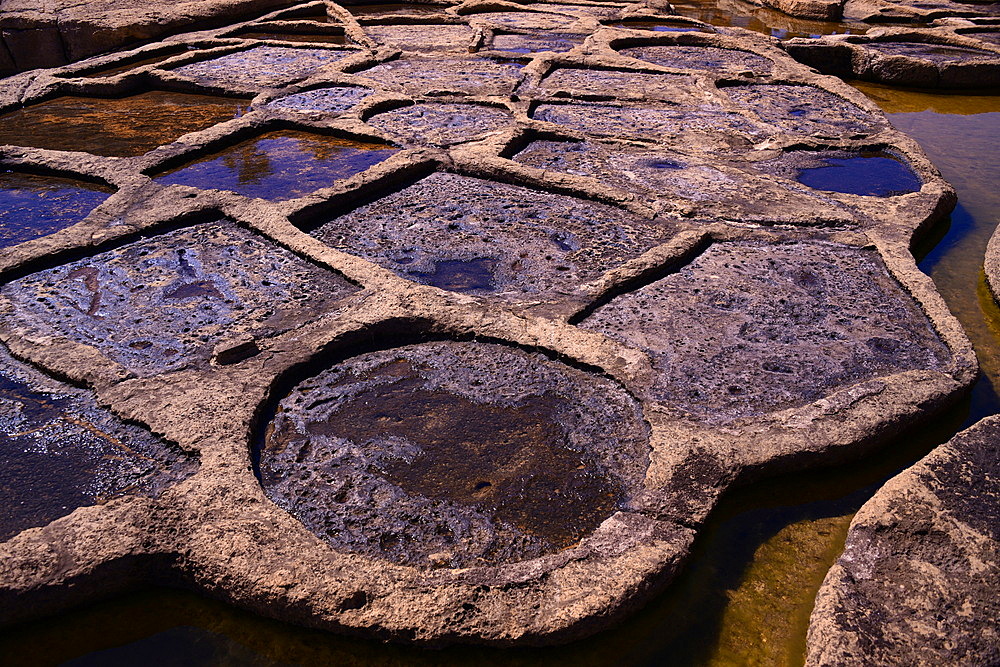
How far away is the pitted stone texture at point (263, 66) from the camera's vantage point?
4973mm

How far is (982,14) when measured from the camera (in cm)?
759

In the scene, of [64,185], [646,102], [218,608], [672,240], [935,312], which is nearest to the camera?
[218,608]

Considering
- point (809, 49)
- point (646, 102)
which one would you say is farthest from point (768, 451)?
point (809, 49)

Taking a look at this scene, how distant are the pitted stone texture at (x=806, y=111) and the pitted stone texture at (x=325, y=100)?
228 cm

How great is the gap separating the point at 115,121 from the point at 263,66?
3.88 feet

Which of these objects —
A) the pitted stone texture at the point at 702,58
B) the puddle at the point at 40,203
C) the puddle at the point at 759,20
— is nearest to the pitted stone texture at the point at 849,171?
the pitted stone texture at the point at 702,58

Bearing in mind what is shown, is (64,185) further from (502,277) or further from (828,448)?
(828,448)

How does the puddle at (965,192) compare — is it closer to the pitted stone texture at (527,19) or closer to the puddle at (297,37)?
the pitted stone texture at (527,19)

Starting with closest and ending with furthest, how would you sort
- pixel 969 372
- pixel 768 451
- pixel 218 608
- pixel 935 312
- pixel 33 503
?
1. pixel 218 608
2. pixel 33 503
3. pixel 768 451
4. pixel 969 372
5. pixel 935 312

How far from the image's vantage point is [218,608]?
1.74m

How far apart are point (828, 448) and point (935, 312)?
0.92m

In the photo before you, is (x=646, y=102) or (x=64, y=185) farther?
(x=646, y=102)

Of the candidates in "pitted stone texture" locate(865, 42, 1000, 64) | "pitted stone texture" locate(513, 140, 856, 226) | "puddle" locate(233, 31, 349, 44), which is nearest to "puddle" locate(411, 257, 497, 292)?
"pitted stone texture" locate(513, 140, 856, 226)

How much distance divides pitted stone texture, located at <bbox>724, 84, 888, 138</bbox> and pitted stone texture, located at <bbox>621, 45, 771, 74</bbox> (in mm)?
410
